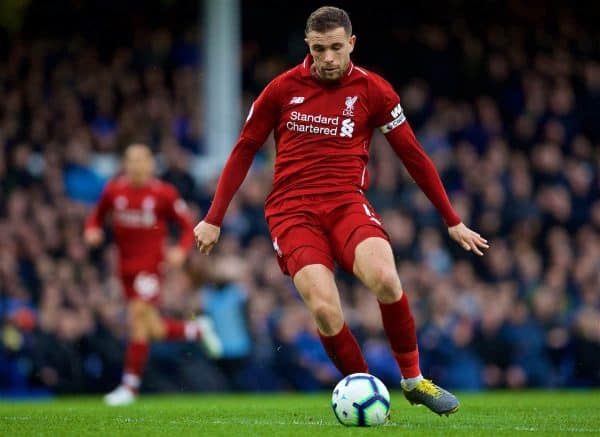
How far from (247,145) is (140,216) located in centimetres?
565

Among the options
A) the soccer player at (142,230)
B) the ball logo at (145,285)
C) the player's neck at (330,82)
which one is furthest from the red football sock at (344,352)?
the ball logo at (145,285)

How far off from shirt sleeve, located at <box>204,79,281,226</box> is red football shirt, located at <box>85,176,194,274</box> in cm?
534

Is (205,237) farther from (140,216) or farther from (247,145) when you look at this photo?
(140,216)

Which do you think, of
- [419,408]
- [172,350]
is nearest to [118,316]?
→ [172,350]

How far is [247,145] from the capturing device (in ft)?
27.8

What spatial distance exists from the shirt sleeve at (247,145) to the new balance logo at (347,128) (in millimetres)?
435

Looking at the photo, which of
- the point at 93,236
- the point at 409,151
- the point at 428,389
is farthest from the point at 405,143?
the point at 93,236

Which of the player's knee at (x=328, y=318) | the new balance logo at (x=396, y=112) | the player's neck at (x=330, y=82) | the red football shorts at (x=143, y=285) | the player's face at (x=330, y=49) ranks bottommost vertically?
the player's knee at (x=328, y=318)

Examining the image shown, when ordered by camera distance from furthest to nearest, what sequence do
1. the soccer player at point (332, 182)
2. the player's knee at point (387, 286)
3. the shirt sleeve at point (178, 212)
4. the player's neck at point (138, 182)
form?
the player's neck at point (138, 182), the shirt sleeve at point (178, 212), the soccer player at point (332, 182), the player's knee at point (387, 286)

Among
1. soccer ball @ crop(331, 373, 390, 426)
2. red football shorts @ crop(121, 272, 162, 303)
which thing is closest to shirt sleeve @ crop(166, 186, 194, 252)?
red football shorts @ crop(121, 272, 162, 303)

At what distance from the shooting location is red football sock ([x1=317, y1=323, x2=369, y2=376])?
26.6 feet

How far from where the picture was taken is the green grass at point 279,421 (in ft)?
25.3

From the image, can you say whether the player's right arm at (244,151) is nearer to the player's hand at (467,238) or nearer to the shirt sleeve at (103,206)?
the player's hand at (467,238)

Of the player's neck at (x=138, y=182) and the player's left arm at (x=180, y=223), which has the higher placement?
the player's neck at (x=138, y=182)
